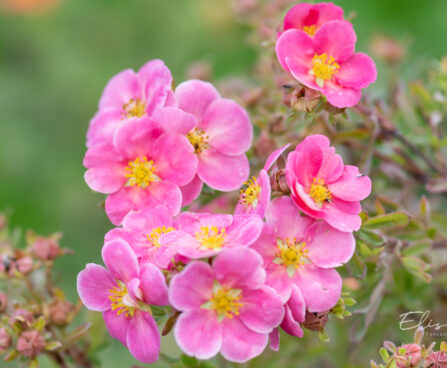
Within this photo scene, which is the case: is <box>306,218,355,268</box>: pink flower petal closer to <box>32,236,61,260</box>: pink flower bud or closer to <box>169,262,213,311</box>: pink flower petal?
<box>169,262,213,311</box>: pink flower petal

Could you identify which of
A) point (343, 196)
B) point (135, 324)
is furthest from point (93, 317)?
point (343, 196)

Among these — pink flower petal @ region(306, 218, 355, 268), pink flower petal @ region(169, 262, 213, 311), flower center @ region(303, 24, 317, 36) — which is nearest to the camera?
pink flower petal @ region(169, 262, 213, 311)

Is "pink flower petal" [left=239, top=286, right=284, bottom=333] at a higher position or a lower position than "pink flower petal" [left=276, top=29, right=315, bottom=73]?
lower

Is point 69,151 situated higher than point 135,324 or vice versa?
point 135,324

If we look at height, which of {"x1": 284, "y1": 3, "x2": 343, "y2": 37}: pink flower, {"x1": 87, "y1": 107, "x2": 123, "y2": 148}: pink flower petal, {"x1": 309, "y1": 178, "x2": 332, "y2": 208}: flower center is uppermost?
{"x1": 284, "y1": 3, "x2": 343, "y2": 37}: pink flower

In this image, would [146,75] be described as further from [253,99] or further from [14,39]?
[14,39]

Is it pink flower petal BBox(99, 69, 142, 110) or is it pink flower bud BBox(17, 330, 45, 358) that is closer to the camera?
pink flower bud BBox(17, 330, 45, 358)

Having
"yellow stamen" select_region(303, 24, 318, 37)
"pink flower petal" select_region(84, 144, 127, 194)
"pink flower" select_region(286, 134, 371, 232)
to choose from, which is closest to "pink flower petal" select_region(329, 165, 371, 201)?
"pink flower" select_region(286, 134, 371, 232)
